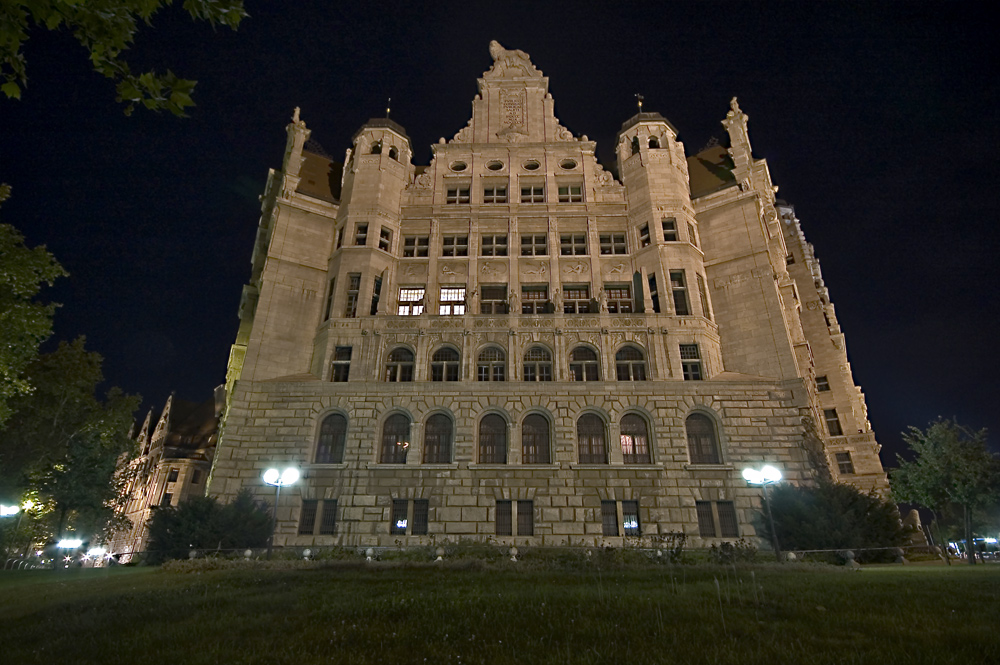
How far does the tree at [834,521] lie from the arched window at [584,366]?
12150 millimetres

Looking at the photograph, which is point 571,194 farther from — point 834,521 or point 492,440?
point 834,521

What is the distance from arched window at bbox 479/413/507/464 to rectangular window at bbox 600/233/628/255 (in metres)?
15.5

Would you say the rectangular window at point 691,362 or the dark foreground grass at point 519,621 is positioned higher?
the rectangular window at point 691,362

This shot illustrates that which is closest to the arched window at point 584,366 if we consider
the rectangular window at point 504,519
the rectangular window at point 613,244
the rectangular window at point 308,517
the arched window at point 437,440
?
the arched window at point 437,440

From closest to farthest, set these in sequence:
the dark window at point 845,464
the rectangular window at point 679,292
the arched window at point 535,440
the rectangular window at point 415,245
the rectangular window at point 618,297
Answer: the arched window at point 535,440 < the rectangular window at point 679,292 < the rectangular window at point 618,297 < the rectangular window at point 415,245 < the dark window at point 845,464

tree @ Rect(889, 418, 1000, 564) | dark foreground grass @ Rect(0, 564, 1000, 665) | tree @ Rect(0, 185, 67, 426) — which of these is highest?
tree @ Rect(0, 185, 67, 426)

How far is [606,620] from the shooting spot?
923 centimetres

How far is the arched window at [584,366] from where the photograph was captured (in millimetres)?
33625

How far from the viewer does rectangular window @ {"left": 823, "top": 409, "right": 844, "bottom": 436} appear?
1876 inches

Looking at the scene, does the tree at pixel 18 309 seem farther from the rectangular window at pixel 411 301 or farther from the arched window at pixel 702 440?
the arched window at pixel 702 440

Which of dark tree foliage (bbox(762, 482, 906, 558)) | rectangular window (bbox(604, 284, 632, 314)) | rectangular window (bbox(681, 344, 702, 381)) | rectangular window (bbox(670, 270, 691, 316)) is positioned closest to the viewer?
dark tree foliage (bbox(762, 482, 906, 558))

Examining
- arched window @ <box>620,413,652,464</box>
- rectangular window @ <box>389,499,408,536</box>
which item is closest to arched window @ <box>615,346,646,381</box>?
arched window @ <box>620,413,652,464</box>

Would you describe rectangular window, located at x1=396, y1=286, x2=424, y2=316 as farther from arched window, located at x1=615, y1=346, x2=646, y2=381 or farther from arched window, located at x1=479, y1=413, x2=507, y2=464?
arched window, located at x1=615, y1=346, x2=646, y2=381

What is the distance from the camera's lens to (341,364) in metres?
33.9
